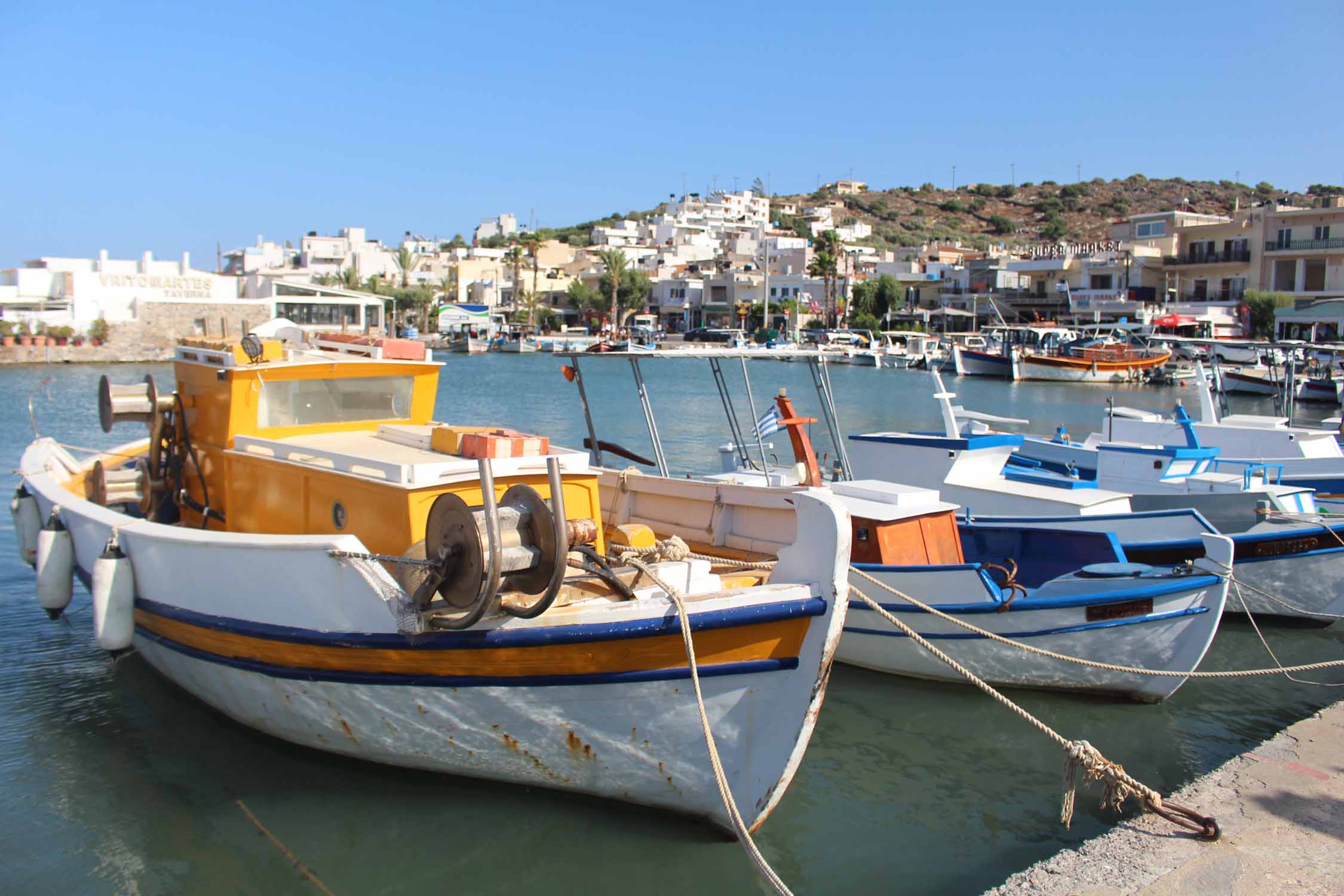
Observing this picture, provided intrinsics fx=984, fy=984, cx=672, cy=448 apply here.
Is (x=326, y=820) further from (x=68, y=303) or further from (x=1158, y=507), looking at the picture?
(x=68, y=303)

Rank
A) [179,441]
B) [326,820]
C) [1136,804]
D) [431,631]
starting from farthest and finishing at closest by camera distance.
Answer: [179,441], [1136,804], [326,820], [431,631]

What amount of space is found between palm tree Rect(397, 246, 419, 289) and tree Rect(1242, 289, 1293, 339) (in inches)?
2909

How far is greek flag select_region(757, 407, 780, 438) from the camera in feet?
33.2

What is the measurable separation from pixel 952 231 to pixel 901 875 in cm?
16542

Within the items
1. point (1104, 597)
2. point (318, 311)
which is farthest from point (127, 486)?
point (318, 311)

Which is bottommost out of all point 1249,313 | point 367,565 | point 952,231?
point 367,565

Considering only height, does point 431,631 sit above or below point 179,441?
below

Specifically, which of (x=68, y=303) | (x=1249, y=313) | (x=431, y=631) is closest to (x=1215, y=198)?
(x=1249, y=313)

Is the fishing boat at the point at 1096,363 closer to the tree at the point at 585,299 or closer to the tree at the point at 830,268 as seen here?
the tree at the point at 830,268

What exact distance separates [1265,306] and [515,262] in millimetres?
64475

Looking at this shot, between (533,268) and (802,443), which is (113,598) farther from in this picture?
(533,268)

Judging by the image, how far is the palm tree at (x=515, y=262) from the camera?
97438 millimetres

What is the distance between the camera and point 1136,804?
7.14 meters

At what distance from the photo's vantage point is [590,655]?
5949 millimetres
